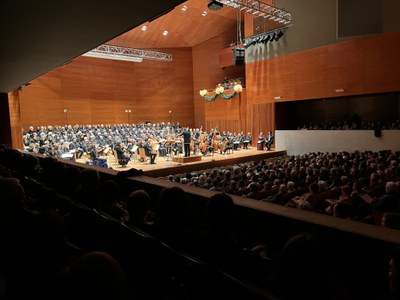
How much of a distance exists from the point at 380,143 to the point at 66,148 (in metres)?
11.0

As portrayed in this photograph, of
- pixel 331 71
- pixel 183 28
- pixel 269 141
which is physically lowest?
pixel 269 141

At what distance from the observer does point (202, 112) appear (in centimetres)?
2105

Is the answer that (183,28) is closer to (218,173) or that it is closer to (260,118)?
(260,118)

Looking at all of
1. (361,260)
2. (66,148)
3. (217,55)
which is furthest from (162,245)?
(217,55)

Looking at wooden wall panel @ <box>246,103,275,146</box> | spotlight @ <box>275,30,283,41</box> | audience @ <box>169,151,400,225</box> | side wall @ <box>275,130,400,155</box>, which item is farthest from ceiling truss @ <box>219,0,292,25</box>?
audience @ <box>169,151,400,225</box>

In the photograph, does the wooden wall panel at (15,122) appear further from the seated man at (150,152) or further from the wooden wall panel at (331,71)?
the wooden wall panel at (331,71)

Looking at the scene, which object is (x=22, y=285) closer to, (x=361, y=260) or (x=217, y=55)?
(x=361, y=260)

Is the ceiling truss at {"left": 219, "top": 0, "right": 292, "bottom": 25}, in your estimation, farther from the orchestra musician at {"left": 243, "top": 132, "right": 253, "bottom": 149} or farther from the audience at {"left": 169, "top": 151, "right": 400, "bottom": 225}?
the audience at {"left": 169, "top": 151, "right": 400, "bottom": 225}

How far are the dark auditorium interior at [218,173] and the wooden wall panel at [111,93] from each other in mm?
131

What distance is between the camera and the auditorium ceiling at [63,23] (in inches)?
101

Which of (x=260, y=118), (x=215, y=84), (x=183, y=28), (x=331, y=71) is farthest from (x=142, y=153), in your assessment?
(x=215, y=84)

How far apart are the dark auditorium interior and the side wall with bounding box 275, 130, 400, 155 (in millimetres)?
45

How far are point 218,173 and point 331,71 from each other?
8.38m

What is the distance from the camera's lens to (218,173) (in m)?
6.43
